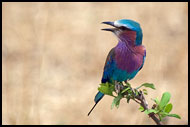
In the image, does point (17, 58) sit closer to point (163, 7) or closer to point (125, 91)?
point (163, 7)

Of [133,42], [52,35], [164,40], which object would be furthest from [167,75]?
[133,42]

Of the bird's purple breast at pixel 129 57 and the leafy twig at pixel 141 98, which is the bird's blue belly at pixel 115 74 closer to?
the bird's purple breast at pixel 129 57

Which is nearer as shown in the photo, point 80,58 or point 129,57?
point 129,57

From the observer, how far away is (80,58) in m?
6.91

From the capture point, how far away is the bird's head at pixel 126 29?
2.09 meters

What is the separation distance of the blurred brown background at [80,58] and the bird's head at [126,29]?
8.56 ft

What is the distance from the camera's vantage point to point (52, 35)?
23.0 feet

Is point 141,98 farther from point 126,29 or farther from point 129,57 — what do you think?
point 129,57

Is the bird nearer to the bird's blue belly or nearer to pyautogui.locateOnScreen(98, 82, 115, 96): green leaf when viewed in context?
the bird's blue belly

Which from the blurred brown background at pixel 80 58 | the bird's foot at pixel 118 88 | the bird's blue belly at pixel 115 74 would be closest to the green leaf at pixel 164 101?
the bird's foot at pixel 118 88

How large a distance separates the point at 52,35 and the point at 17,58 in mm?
674

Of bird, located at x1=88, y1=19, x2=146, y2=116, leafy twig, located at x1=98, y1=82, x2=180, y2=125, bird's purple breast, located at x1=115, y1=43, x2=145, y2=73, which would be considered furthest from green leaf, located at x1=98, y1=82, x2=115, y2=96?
bird's purple breast, located at x1=115, y1=43, x2=145, y2=73

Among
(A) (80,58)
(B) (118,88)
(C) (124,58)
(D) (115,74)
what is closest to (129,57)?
(C) (124,58)

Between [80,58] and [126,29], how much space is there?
482cm
